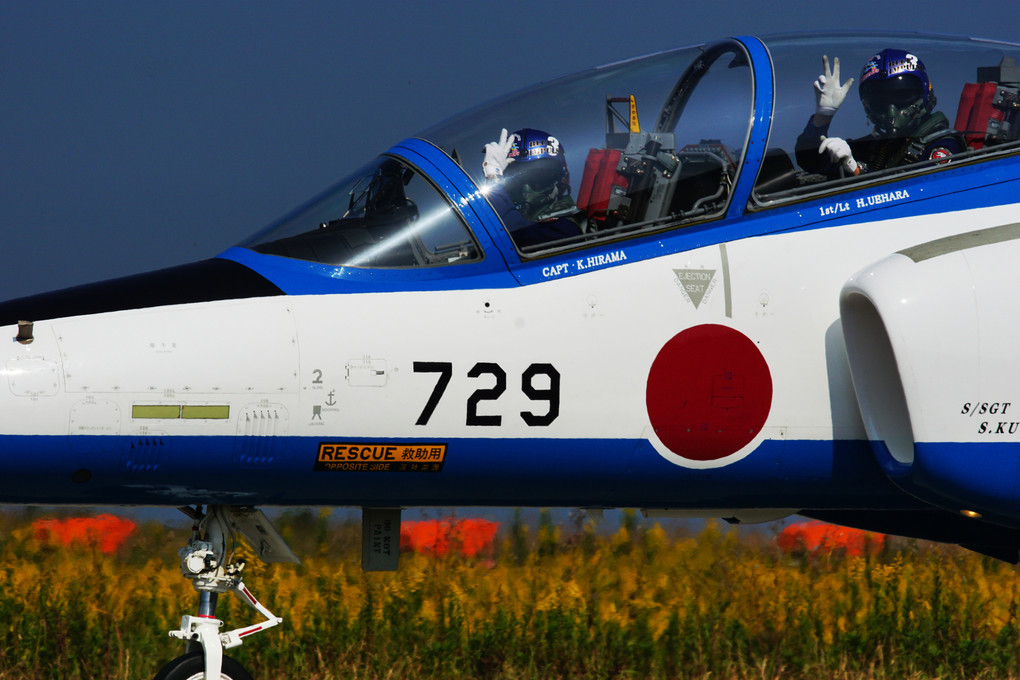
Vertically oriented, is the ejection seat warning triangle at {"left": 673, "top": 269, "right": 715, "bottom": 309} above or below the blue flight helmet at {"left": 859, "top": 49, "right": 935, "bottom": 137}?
below

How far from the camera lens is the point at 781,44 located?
4.51 meters

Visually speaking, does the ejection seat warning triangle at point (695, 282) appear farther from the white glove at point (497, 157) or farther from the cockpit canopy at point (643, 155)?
the white glove at point (497, 157)

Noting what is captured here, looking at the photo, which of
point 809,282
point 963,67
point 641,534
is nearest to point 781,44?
point 963,67

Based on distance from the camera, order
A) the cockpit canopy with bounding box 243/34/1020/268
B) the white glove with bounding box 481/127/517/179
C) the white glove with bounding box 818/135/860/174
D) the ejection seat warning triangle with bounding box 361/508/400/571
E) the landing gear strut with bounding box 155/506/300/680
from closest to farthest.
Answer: the landing gear strut with bounding box 155/506/300/680
the cockpit canopy with bounding box 243/34/1020/268
the white glove with bounding box 481/127/517/179
the white glove with bounding box 818/135/860/174
the ejection seat warning triangle with bounding box 361/508/400/571

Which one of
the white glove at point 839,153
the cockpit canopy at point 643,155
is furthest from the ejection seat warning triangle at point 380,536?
the white glove at point 839,153

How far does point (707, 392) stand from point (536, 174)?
1.02m

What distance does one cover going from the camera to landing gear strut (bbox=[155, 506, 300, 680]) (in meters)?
3.91

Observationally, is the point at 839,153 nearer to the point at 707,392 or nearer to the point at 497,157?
the point at 707,392

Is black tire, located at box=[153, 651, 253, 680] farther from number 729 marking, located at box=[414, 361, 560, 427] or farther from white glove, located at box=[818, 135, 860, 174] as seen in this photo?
white glove, located at box=[818, 135, 860, 174]

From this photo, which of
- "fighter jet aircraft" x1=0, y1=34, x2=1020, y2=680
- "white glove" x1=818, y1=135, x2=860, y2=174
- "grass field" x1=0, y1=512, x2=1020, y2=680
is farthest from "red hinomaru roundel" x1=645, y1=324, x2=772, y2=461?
"grass field" x1=0, y1=512, x2=1020, y2=680

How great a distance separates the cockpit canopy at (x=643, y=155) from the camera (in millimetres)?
4039

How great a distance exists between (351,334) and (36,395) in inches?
39.3

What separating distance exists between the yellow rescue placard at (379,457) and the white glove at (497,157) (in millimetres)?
1039

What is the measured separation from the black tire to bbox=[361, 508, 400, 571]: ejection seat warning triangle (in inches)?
27.7
